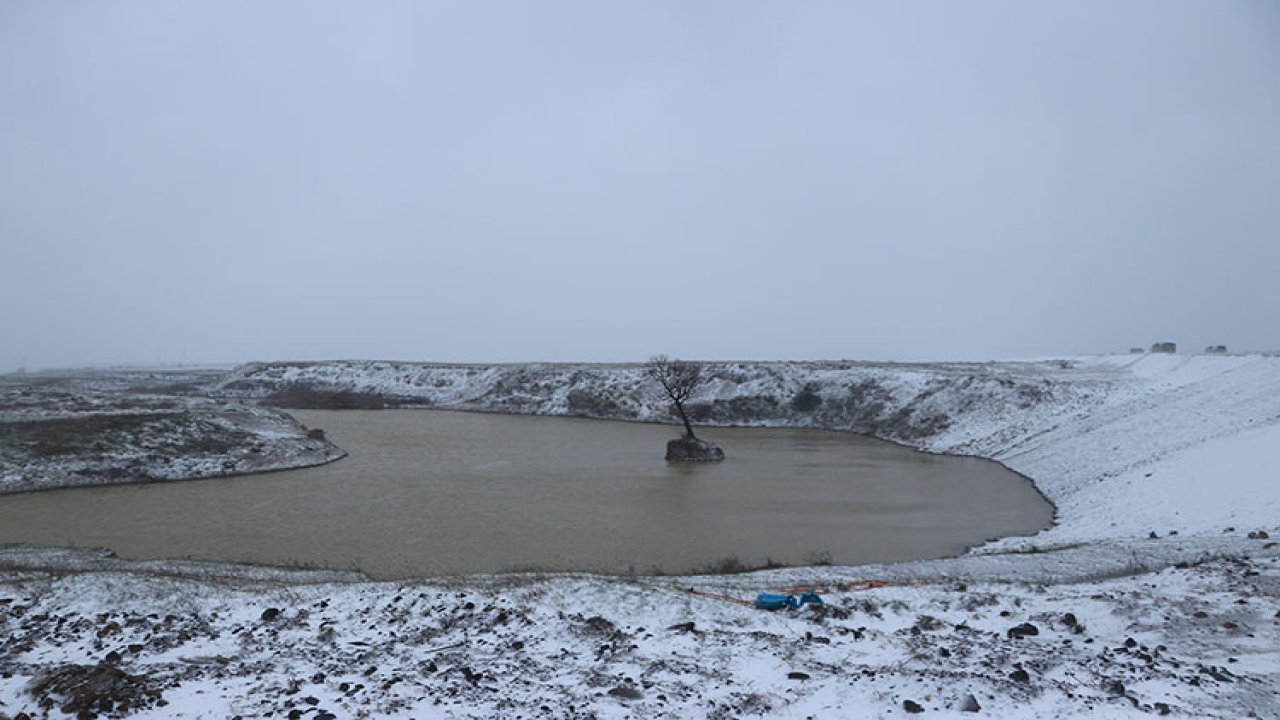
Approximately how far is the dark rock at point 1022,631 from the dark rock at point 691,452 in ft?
103

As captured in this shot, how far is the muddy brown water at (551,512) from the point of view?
69.1 ft

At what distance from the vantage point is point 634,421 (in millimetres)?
68375

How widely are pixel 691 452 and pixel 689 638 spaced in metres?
31.5

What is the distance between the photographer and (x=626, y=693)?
827 cm

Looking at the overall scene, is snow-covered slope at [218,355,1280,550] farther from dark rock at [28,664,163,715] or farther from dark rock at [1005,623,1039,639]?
dark rock at [28,664,163,715]

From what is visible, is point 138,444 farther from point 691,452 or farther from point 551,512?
point 691,452

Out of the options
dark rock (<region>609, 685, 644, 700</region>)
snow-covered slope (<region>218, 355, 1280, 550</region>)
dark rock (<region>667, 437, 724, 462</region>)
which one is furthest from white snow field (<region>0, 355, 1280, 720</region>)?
dark rock (<region>667, 437, 724, 462</region>)

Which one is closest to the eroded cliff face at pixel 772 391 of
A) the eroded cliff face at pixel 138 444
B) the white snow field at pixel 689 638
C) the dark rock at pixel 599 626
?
the white snow field at pixel 689 638

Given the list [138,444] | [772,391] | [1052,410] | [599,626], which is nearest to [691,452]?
[1052,410]

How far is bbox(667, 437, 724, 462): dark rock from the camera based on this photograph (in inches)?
1630

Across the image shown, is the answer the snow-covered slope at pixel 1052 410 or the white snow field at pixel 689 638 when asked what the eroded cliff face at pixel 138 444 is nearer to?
the white snow field at pixel 689 638

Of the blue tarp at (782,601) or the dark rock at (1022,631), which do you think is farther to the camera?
the blue tarp at (782,601)

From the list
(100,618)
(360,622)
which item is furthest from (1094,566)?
(100,618)

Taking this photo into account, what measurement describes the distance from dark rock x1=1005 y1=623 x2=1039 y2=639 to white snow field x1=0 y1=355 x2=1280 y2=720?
0.24 ft
